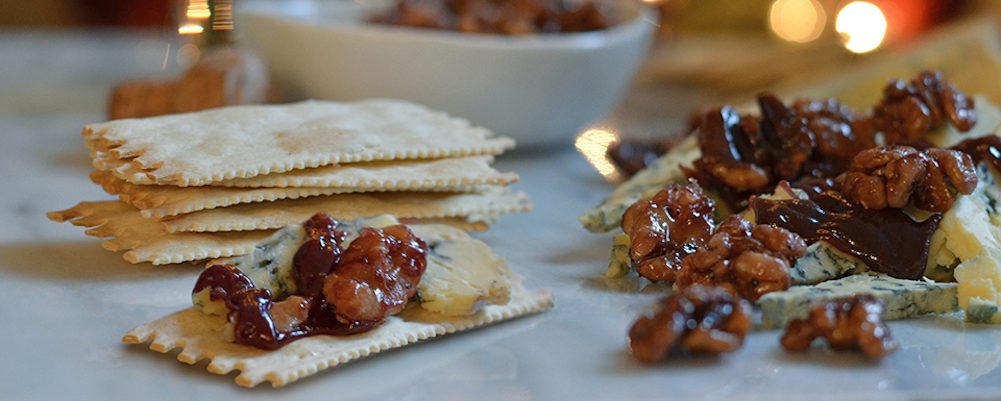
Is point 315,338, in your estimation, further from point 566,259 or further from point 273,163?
point 566,259

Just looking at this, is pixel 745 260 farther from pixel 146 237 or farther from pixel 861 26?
pixel 861 26

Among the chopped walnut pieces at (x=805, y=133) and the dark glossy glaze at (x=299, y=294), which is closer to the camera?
the dark glossy glaze at (x=299, y=294)

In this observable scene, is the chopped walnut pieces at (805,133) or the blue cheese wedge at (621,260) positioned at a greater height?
the chopped walnut pieces at (805,133)

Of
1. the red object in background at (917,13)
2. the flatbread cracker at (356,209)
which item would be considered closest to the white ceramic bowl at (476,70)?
the flatbread cracker at (356,209)

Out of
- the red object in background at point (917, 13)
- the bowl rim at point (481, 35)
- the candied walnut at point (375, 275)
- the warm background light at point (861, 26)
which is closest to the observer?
the candied walnut at point (375, 275)

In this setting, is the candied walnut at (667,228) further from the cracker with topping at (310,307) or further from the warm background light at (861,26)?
the warm background light at (861,26)

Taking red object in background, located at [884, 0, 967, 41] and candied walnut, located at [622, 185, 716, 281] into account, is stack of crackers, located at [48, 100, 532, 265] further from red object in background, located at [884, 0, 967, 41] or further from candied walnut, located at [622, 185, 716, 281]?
red object in background, located at [884, 0, 967, 41]

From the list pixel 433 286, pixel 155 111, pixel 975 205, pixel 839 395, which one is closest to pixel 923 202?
pixel 975 205
